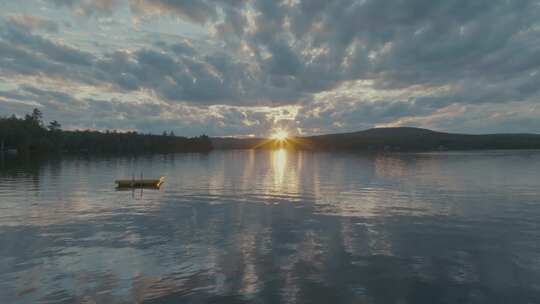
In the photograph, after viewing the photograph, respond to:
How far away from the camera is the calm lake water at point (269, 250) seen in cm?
2202

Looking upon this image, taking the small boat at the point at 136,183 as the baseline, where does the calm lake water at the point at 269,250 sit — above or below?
below

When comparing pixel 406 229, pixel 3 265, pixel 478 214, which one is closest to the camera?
pixel 3 265

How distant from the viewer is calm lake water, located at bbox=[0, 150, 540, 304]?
2202 cm

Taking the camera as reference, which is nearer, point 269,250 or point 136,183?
point 269,250

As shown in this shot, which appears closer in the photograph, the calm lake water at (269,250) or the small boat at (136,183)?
the calm lake water at (269,250)

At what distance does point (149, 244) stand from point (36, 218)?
1962cm

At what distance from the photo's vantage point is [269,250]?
30.2m

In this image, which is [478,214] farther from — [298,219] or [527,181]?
[527,181]

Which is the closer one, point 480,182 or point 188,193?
point 188,193

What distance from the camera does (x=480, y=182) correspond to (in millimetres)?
80938

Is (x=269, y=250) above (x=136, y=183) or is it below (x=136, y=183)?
below

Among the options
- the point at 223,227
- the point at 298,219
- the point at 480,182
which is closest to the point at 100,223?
the point at 223,227

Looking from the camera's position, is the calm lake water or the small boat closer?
the calm lake water

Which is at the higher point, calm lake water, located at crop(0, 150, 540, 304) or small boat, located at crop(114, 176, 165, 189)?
small boat, located at crop(114, 176, 165, 189)
